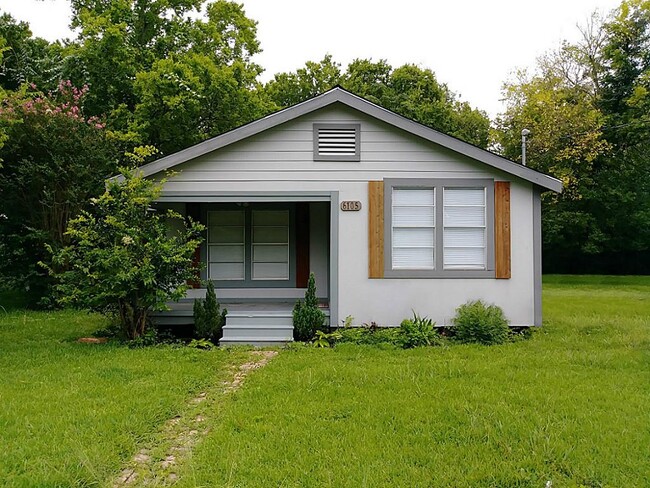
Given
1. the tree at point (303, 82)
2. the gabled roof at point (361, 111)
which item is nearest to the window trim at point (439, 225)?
the gabled roof at point (361, 111)

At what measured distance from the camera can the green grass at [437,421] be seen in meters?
3.29

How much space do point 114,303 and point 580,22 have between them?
27.0 meters

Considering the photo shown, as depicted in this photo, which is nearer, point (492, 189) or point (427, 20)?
point (492, 189)

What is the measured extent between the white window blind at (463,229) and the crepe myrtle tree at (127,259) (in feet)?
13.3

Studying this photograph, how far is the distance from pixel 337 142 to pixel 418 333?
3350 mm

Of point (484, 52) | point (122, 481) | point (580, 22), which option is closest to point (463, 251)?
point (122, 481)

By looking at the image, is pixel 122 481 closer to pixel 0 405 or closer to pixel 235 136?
pixel 0 405

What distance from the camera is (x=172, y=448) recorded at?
3758 mm

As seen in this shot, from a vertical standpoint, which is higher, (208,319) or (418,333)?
(208,319)

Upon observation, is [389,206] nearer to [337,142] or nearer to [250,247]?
[337,142]

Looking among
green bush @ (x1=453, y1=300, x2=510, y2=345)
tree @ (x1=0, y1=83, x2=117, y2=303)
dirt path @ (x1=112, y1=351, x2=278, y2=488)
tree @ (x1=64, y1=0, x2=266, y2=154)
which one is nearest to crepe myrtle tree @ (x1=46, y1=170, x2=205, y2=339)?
dirt path @ (x1=112, y1=351, x2=278, y2=488)

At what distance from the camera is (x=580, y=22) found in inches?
993

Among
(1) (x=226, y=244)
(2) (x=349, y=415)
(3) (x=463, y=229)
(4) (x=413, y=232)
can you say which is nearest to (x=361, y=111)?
(4) (x=413, y=232)

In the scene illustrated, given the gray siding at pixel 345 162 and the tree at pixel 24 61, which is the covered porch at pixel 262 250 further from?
the tree at pixel 24 61
